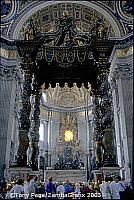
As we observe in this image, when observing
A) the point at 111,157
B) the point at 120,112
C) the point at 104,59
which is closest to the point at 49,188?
the point at 111,157

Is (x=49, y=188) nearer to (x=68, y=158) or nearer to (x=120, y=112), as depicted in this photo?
(x=120, y=112)

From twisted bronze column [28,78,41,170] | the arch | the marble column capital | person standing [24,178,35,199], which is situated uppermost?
the arch

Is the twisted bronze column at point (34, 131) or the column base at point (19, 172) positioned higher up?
the twisted bronze column at point (34, 131)

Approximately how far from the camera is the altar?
18.2 metres

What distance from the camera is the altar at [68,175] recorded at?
1825cm

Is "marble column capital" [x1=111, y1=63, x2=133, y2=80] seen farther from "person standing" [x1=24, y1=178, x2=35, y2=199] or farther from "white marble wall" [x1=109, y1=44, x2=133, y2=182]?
"person standing" [x1=24, y1=178, x2=35, y2=199]

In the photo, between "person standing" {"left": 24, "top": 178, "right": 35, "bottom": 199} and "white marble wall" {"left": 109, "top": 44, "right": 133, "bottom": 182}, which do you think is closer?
"person standing" {"left": 24, "top": 178, "right": 35, "bottom": 199}

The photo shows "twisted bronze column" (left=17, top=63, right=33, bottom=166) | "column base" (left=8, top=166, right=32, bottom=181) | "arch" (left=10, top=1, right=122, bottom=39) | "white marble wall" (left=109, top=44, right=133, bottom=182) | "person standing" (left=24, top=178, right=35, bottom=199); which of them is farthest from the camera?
"arch" (left=10, top=1, right=122, bottom=39)

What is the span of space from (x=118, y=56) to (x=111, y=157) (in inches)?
199

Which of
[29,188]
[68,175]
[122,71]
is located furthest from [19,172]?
[68,175]

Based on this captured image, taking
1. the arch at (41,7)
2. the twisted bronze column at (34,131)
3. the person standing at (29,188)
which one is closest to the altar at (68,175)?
the twisted bronze column at (34,131)

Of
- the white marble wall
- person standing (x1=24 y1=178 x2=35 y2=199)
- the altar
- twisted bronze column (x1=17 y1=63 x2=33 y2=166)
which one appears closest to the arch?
the white marble wall

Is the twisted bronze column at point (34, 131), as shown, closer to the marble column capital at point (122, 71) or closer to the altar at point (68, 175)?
the marble column capital at point (122, 71)

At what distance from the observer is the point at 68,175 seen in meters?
18.4
